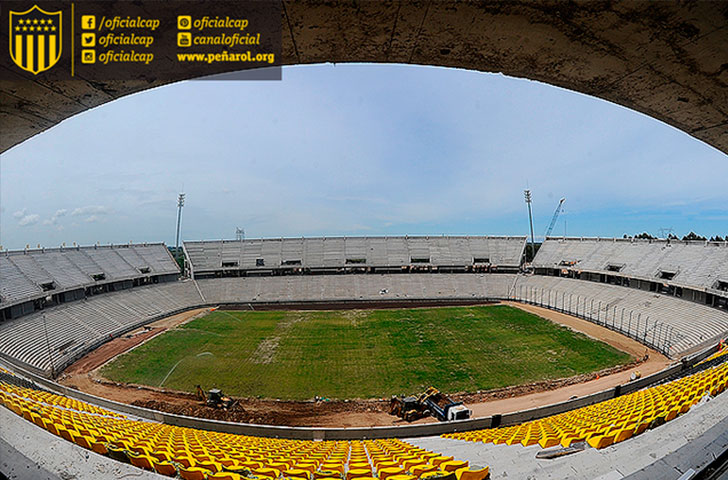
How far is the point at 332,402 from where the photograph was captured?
15.8m

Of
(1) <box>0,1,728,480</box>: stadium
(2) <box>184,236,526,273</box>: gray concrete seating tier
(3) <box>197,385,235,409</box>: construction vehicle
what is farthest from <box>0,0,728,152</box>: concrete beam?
(2) <box>184,236,526,273</box>: gray concrete seating tier

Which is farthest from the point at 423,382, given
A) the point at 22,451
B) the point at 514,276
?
the point at 514,276

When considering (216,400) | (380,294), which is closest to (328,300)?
(380,294)

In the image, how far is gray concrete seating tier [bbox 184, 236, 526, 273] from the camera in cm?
4544

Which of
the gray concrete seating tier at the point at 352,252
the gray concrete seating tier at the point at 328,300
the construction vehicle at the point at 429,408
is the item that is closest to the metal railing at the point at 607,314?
the gray concrete seating tier at the point at 328,300

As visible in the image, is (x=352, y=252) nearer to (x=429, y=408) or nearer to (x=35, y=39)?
(x=429, y=408)

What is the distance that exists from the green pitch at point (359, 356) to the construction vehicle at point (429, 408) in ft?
5.46

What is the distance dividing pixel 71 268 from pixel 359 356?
28957 millimetres

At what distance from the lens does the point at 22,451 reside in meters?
4.62

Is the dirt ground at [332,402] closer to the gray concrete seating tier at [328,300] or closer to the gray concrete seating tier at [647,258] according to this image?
the gray concrete seating tier at [328,300]

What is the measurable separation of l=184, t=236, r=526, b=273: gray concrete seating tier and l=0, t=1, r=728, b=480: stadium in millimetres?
286

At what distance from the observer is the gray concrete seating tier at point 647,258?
2811cm

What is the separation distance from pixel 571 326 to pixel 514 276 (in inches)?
636

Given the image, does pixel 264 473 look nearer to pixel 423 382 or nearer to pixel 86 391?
pixel 423 382
